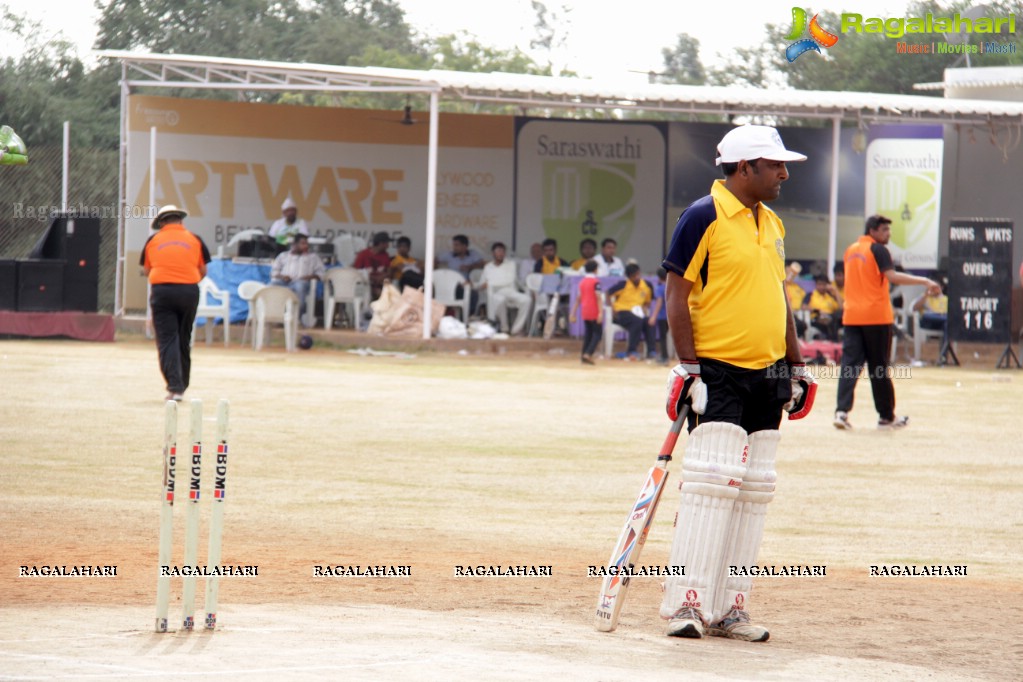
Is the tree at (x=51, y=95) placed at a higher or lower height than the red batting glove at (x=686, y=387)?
higher

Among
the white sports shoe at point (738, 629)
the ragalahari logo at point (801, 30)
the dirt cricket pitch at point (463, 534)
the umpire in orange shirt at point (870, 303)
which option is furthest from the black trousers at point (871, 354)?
the ragalahari logo at point (801, 30)

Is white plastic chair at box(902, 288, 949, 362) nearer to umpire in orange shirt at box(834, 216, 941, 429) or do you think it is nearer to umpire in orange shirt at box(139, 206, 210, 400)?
umpire in orange shirt at box(834, 216, 941, 429)

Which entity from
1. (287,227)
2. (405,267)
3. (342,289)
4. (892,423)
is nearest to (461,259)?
(405,267)

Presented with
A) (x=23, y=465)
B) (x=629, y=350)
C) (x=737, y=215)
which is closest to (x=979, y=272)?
(x=629, y=350)

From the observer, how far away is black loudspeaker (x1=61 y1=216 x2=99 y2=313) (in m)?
22.4

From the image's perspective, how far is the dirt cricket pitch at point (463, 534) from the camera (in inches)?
213

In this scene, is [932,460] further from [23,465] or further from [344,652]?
[344,652]

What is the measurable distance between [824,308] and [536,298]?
16.8 ft

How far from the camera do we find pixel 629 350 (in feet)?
77.0

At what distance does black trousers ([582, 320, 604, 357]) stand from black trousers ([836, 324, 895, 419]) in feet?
27.1

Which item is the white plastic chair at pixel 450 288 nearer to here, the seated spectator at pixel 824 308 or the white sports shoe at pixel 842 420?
the seated spectator at pixel 824 308

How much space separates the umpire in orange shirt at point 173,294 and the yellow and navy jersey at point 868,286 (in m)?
6.25

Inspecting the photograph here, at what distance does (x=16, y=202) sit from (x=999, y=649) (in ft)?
88.0

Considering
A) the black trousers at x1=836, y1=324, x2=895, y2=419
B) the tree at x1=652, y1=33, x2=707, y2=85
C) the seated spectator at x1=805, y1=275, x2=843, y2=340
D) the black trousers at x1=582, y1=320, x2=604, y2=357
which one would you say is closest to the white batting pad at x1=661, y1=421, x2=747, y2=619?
the black trousers at x1=836, y1=324, x2=895, y2=419
